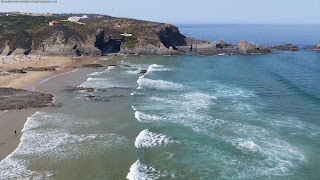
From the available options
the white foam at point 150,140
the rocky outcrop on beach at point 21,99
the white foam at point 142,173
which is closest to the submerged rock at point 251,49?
the rocky outcrop on beach at point 21,99

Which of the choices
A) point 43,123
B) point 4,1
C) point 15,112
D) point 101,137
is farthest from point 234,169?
point 4,1

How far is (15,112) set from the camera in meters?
32.3

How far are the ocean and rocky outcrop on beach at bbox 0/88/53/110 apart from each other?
184 cm

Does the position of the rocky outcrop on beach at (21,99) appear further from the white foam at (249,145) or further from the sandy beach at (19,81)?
the white foam at (249,145)

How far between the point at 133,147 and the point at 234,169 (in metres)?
7.98

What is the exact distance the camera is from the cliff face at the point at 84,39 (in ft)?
236

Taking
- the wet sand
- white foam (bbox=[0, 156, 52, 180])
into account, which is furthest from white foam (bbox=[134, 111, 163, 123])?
the wet sand

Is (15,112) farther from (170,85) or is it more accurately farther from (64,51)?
(64,51)

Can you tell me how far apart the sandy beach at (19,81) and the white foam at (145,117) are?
10.9 m

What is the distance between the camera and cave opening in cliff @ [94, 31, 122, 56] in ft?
263

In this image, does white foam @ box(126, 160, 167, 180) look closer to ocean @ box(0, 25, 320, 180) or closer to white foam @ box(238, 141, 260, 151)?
ocean @ box(0, 25, 320, 180)

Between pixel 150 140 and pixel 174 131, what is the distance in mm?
2945

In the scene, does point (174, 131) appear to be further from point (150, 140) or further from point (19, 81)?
point (19, 81)

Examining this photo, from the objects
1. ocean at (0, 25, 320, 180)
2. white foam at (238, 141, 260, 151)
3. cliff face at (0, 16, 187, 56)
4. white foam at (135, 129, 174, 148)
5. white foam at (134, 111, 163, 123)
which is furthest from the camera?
cliff face at (0, 16, 187, 56)
